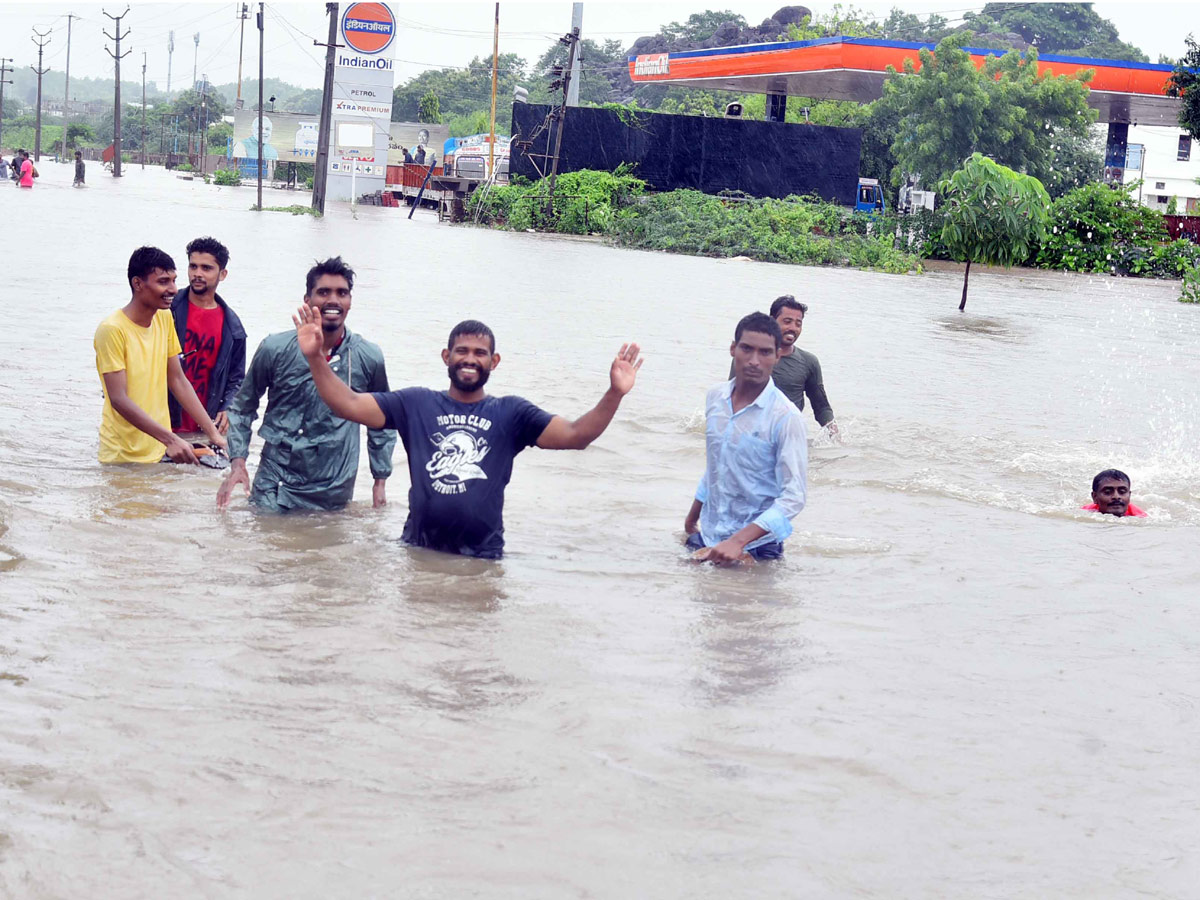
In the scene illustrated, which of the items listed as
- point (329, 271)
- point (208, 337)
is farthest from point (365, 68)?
point (329, 271)

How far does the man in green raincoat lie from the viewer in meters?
5.97

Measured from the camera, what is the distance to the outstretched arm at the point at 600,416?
15.9 feet

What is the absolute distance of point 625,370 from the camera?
16.0ft

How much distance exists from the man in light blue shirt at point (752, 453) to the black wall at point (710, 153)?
42103 millimetres

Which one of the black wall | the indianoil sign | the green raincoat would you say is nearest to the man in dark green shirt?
the green raincoat

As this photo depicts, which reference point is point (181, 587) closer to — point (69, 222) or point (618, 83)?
point (69, 222)

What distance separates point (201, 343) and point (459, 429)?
2756 mm

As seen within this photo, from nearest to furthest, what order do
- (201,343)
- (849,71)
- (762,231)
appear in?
1. (201,343)
2. (762,231)
3. (849,71)

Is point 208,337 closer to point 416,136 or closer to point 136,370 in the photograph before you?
point 136,370

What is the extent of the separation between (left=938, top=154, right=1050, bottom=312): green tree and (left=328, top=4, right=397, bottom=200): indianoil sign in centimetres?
3310

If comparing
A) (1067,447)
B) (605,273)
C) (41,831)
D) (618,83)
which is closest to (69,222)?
(605,273)

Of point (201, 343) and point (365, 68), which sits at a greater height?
point (365, 68)

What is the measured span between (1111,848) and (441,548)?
3017 millimetres

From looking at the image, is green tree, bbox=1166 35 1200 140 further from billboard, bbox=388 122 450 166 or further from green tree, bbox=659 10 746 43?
green tree, bbox=659 10 746 43
